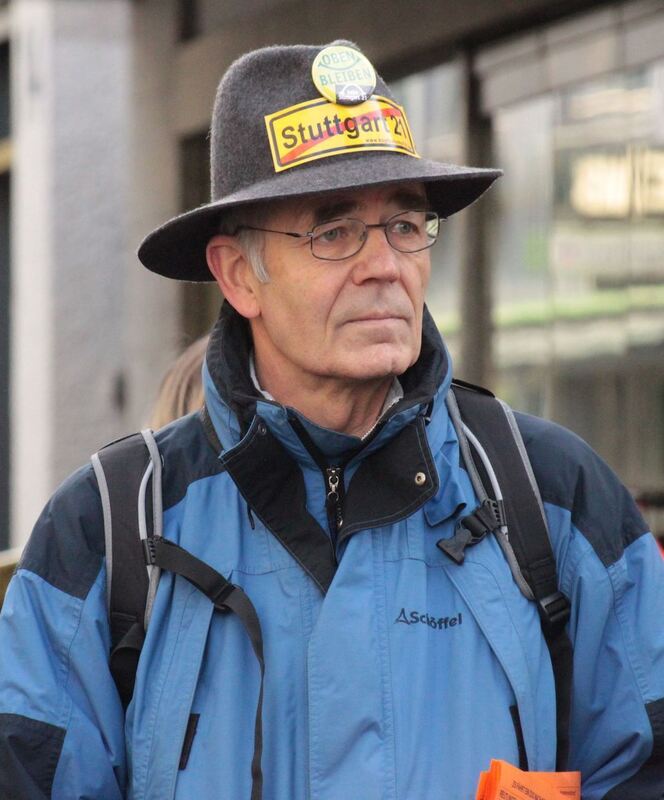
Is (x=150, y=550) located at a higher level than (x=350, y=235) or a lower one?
lower

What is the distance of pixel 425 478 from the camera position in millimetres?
2404

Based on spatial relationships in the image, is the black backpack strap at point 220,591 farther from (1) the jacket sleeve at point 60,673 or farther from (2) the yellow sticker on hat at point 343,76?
(2) the yellow sticker on hat at point 343,76

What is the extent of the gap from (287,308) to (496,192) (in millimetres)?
4654

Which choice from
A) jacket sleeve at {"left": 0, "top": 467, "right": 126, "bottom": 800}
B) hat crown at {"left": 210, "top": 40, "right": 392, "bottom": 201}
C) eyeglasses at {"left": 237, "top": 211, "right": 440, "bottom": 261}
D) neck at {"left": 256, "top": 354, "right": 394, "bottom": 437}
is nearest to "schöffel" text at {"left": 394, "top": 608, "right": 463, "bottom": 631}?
neck at {"left": 256, "top": 354, "right": 394, "bottom": 437}

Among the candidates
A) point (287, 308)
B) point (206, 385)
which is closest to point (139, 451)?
point (206, 385)

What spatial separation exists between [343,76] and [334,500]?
73 cm

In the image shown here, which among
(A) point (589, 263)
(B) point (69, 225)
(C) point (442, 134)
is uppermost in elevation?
(C) point (442, 134)

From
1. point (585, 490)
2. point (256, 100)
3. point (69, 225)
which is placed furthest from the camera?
point (69, 225)

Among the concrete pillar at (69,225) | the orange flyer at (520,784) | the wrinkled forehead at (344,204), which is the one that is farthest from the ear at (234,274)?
the concrete pillar at (69,225)

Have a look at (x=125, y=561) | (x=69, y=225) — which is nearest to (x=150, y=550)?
(x=125, y=561)

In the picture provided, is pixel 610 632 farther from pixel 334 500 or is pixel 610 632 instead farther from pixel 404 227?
pixel 404 227

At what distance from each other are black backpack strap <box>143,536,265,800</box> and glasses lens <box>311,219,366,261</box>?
1.83ft

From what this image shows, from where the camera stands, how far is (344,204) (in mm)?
2508

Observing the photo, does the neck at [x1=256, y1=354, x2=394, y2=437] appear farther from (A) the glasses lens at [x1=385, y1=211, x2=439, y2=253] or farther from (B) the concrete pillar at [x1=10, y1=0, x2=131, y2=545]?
(B) the concrete pillar at [x1=10, y1=0, x2=131, y2=545]
